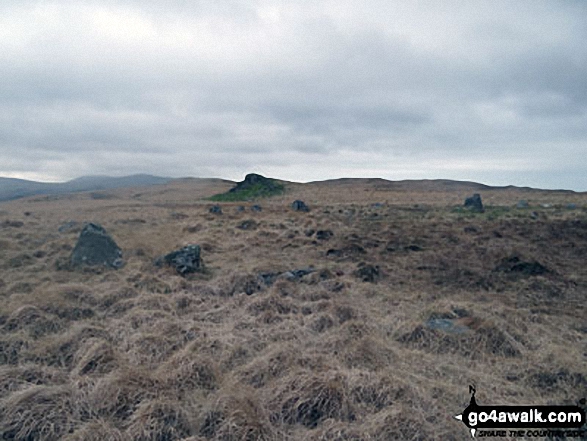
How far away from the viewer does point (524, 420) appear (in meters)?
4.56

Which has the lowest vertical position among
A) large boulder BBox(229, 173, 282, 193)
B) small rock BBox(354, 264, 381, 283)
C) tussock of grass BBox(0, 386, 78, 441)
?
tussock of grass BBox(0, 386, 78, 441)

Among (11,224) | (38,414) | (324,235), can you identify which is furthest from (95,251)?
(11,224)

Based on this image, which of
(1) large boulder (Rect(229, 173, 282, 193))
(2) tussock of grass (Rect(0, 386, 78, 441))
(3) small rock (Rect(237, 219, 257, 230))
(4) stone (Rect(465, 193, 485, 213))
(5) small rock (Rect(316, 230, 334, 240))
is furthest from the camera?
(1) large boulder (Rect(229, 173, 282, 193))

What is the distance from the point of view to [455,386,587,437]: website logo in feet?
14.3

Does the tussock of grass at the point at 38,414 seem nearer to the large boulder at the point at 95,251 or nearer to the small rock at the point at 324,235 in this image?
the large boulder at the point at 95,251

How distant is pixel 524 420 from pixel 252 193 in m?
53.8

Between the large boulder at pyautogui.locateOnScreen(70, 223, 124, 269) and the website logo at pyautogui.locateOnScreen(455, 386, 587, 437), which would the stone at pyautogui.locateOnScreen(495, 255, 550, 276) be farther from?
the large boulder at pyautogui.locateOnScreen(70, 223, 124, 269)

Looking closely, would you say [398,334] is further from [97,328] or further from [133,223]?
[133,223]

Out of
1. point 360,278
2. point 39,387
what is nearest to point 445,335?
point 360,278

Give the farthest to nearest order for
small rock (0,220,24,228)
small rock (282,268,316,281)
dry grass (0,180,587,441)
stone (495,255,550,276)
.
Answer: small rock (0,220,24,228) → stone (495,255,550,276) → small rock (282,268,316,281) → dry grass (0,180,587,441)

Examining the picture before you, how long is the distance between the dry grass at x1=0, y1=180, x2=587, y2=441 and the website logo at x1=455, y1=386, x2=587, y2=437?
0.78 feet

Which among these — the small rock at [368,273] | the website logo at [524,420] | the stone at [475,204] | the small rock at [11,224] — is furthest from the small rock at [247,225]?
the website logo at [524,420]

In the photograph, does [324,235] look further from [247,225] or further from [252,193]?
[252,193]

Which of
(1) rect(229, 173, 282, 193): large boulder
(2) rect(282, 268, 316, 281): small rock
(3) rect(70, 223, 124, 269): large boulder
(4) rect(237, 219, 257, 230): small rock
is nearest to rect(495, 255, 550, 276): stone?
(2) rect(282, 268, 316, 281): small rock
